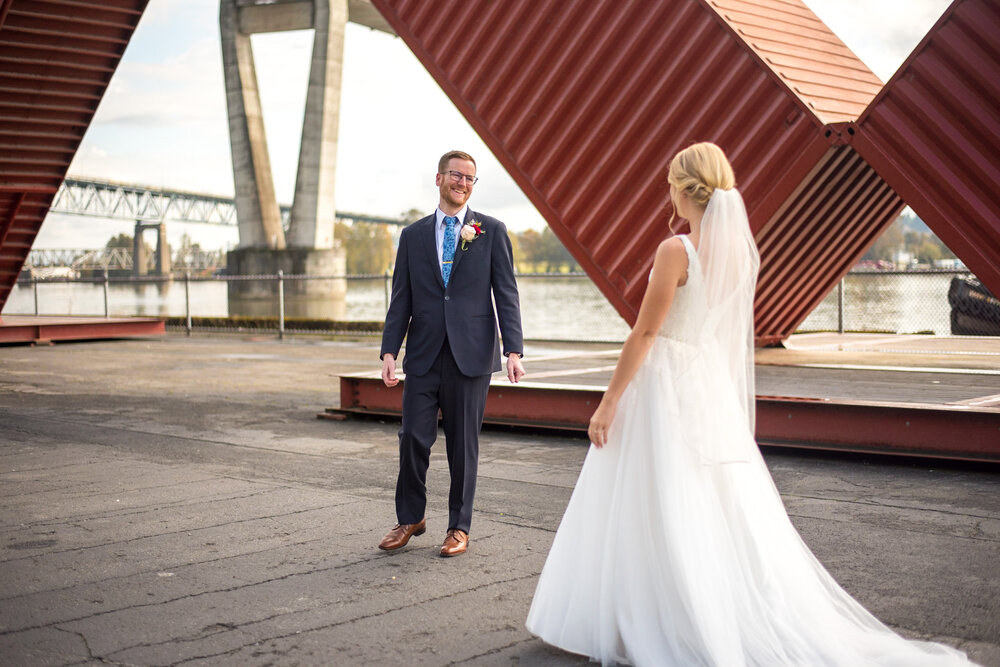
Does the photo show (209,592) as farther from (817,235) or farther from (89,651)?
(817,235)

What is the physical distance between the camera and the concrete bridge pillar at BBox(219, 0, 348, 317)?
1228 inches

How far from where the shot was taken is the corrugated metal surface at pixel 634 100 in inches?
313

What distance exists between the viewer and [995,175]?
6840mm

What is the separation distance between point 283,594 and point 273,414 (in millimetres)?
5241

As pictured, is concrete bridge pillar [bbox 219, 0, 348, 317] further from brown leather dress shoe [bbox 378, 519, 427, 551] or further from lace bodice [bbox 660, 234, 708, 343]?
lace bodice [bbox 660, 234, 708, 343]

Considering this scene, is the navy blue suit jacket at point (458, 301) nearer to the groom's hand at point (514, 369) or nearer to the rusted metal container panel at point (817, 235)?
the groom's hand at point (514, 369)

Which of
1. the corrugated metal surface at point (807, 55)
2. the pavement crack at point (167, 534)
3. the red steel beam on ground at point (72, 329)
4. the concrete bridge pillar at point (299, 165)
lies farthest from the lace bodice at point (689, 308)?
the concrete bridge pillar at point (299, 165)

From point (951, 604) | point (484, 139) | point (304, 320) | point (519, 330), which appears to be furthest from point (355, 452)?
point (304, 320)

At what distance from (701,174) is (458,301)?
1.57 metres

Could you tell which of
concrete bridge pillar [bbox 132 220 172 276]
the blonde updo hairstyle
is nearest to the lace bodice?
the blonde updo hairstyle

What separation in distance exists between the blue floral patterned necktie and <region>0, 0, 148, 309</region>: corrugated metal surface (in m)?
8.65

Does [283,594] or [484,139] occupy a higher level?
[484,139]

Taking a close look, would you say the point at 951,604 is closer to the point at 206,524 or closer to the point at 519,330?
the point at 519,330

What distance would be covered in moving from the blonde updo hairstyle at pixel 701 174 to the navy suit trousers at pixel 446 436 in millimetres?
1577
